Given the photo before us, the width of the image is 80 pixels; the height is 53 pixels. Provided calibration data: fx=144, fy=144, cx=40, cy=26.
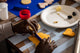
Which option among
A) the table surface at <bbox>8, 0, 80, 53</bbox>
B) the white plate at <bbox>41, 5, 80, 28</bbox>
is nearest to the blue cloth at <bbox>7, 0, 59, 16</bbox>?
the white plate at <bbox>41, 5, 80, 28</bbox>

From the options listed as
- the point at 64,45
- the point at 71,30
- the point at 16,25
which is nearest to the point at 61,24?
the point at 71,30

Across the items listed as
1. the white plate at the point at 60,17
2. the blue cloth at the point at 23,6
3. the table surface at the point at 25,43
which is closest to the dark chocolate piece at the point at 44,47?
the table surface at the point at 25,43

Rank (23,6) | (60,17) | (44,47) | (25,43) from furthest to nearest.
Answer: (23,6), (60,17), (25,43), (44,47)

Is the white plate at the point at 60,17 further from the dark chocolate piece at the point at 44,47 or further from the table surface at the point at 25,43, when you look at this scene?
the dark chocolate piece at the point at 44,47

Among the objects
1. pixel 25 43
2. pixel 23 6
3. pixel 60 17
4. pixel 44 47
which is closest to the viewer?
pixel 44 47

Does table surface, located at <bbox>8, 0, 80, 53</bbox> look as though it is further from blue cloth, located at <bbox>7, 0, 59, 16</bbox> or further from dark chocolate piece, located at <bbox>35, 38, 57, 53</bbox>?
blue cloth, located at <bbox>7, 0, 59, 16</bbox>

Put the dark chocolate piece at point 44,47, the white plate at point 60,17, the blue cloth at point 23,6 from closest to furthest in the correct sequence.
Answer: the dark chocolate piece at point 44,47, the white plate at point 60,17, the blue cloth at point 23,6

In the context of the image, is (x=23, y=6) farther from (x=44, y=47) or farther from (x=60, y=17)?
(x=44, y=47)

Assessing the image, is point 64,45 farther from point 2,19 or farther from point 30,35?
point 2,19

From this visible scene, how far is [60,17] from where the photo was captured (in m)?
1.19

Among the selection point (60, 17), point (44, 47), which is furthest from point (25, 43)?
point (60, 17)

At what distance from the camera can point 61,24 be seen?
1.12 m

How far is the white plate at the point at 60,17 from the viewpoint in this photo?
3.62ft

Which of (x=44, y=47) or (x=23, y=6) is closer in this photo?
(x=44, y=47)
